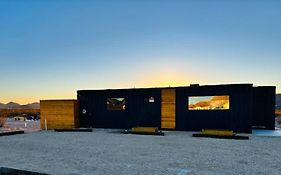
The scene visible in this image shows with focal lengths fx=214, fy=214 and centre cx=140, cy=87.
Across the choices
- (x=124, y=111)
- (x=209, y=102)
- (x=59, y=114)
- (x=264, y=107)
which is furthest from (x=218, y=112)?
(x=59, y=114)

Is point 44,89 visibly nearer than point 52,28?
No

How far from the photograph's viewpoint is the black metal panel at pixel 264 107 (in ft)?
51.1

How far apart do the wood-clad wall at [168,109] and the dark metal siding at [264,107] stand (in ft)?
20.8

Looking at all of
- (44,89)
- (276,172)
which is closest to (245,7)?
(276,172)

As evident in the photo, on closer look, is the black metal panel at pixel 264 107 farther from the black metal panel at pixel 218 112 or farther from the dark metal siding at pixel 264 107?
the black metal panel at pixel 218 112

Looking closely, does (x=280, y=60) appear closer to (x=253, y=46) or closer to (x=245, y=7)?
(x=253, y=46)

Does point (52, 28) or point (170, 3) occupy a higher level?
point (170, 3)

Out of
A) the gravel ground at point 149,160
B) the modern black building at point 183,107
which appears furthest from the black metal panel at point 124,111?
the gravel ground at point 149,160

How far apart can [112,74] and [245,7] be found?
44.8 ft

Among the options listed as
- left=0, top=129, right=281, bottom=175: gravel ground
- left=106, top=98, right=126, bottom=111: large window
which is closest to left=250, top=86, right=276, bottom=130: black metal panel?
left=0, top=129, right=281, bottom=175: gravel ground

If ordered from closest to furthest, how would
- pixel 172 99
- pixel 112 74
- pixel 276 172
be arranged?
pixel 276 172 → pixel 172 99 → pixel 112 74

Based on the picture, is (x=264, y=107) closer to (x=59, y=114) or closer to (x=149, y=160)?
(x=149, y=160)

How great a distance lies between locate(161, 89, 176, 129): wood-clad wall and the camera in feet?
51.7

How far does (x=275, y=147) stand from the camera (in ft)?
30.3
